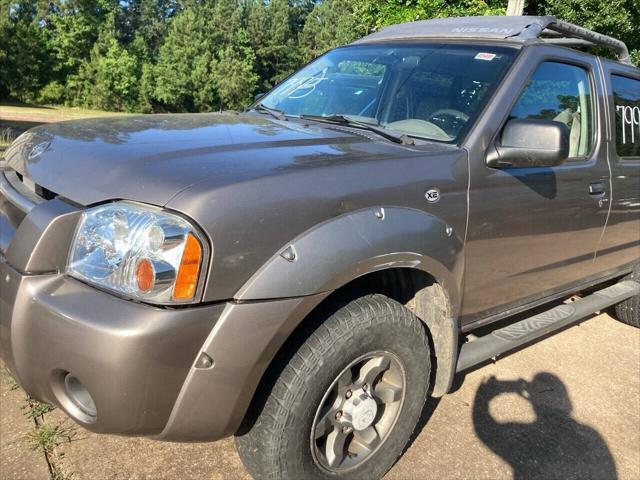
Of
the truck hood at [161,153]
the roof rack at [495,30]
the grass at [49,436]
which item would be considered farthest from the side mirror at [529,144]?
the grass at [49,436]

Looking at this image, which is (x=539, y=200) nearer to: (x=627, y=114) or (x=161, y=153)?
(x=627, y=114)

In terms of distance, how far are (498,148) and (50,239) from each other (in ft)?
6.30

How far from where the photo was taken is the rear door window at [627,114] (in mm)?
3545

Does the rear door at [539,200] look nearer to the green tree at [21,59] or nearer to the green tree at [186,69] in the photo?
the green tree at [21,59]

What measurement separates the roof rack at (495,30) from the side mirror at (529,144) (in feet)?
2.22

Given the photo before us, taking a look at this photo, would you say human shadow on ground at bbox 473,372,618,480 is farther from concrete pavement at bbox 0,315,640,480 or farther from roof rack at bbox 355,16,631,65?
roof rack at bbox 355,16,631,65

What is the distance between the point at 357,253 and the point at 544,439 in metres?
1.77

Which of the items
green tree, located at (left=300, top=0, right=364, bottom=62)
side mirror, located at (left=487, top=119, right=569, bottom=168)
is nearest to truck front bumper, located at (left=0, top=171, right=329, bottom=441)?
side mirror, located at (left=487, top=119, right=569, bottom=168)

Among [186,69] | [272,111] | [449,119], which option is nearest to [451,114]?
[449,119]

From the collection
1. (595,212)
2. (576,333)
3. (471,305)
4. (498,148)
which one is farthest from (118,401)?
(576,333)

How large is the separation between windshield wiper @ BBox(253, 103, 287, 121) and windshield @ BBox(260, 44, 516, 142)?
2cm

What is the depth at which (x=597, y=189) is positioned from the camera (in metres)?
3.24

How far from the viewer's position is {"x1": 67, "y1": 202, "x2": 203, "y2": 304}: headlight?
5.61ft

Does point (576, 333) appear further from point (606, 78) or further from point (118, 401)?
point (118, 401)
